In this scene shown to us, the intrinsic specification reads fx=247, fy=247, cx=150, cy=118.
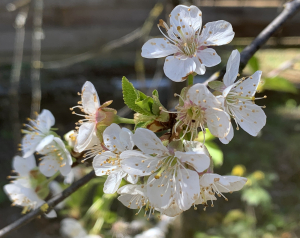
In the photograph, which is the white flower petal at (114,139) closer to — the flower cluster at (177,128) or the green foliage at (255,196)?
the flower cluster at (177,128)

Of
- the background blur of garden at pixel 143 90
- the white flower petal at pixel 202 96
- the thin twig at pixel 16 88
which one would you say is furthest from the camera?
the background blur of garden at pixel 143 90

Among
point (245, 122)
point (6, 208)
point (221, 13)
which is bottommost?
point (6, 208)


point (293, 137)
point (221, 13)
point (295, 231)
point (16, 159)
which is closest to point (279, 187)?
point (295, 231)

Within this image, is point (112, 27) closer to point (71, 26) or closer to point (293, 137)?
point (71, 26)

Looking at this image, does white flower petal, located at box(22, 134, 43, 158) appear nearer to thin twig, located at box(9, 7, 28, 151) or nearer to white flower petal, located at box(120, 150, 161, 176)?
white flower petal, located at box(120, 150, 161, 176)

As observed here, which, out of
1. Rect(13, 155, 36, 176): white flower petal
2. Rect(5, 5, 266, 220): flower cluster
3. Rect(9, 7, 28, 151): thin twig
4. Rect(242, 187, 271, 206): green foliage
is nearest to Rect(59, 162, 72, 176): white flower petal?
Rect(5, 5, 266, 220): flower cluster

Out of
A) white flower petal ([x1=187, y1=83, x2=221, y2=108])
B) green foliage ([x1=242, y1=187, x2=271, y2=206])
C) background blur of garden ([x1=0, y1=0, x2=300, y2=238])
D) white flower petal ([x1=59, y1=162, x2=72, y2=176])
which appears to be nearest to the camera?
white flower petal ([x1=187, y1=83, x2=221, y2=108])

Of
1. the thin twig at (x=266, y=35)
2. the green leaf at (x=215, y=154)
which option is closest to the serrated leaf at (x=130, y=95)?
the thin twig at (x=266, y=35)
